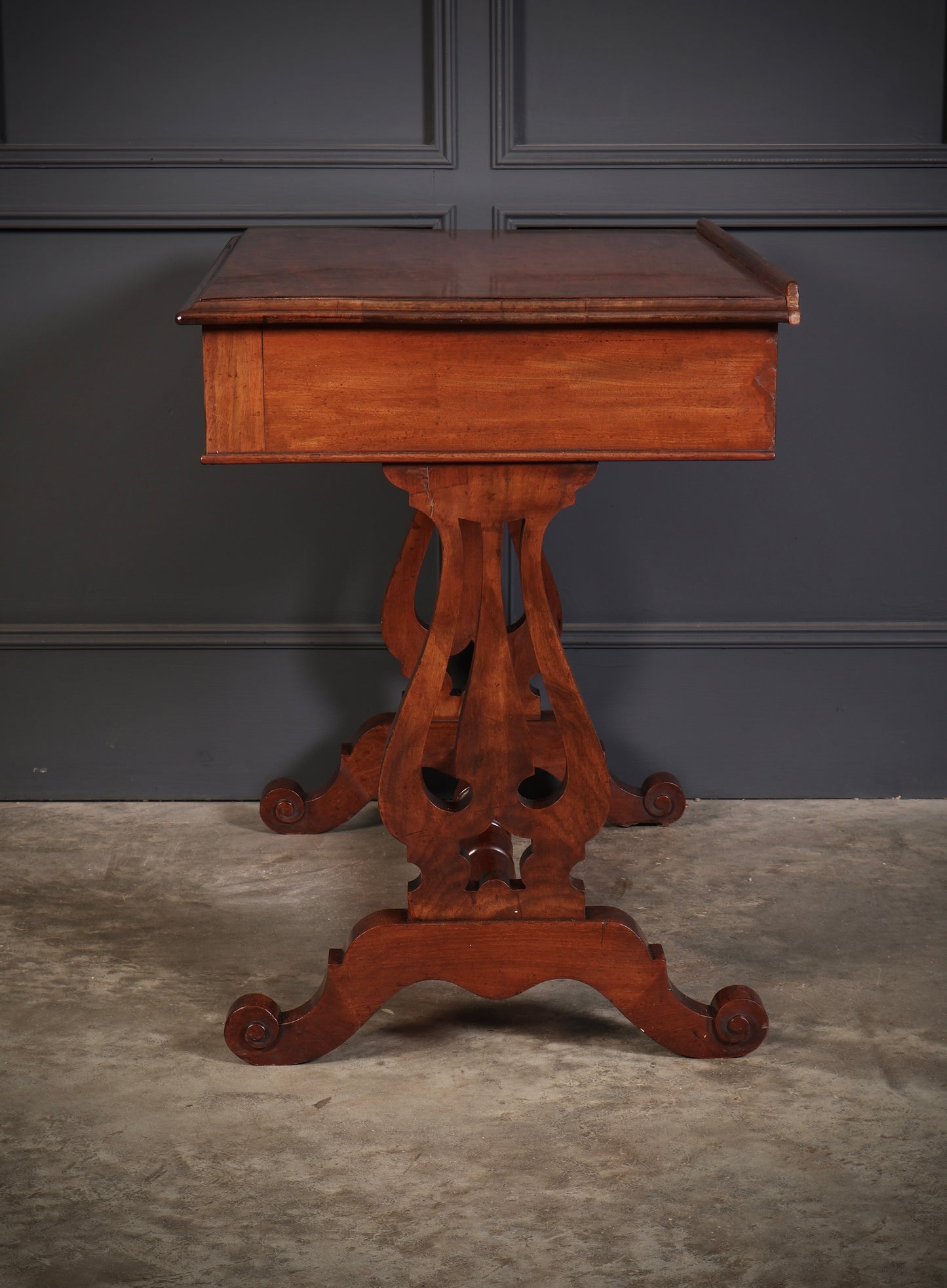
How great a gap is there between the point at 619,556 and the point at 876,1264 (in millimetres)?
1625

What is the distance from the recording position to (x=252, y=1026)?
5.89 ft

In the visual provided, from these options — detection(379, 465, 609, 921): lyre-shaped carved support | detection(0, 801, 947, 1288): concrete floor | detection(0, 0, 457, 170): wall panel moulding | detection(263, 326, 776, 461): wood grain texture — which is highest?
detection(0, 0, 457, 170): wall panel moulding

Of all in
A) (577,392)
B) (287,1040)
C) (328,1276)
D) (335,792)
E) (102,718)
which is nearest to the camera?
(328,1276)

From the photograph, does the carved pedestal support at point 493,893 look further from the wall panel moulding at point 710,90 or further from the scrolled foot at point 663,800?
the wall panel moulding at point 710,90

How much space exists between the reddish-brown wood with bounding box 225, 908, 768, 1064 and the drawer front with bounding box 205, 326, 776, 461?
651 mm

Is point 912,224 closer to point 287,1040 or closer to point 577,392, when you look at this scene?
point 577,392

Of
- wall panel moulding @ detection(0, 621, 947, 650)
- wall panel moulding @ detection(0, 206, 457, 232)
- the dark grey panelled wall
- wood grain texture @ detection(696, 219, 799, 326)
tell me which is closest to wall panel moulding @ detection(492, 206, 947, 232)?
the dark grey panelled wall

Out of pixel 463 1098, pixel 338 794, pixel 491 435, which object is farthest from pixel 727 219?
pixel 463 1098

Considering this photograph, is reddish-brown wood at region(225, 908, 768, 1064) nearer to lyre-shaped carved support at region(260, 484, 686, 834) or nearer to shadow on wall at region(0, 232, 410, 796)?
lyre-shaped carved support at region(260, 484, 686, 834)

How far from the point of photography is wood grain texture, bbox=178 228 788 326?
1572 mm

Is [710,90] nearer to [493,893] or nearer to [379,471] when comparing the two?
[379,471]

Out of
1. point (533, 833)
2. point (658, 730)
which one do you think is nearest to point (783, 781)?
point (658, 730)

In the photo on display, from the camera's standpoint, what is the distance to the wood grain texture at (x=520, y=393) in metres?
1.62

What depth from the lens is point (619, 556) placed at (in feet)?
9.20
